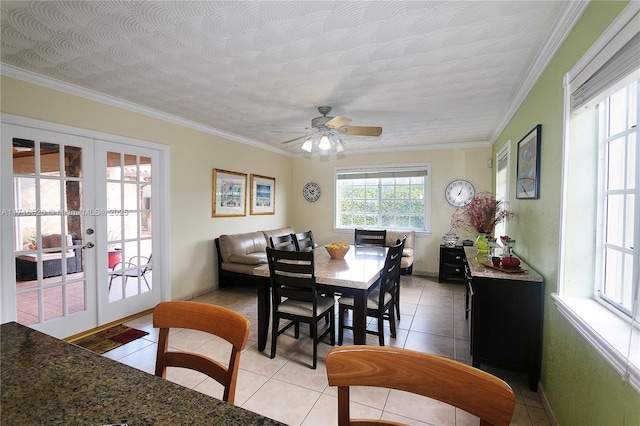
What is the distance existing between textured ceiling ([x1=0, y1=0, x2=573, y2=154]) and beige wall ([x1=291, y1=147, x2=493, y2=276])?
1.73 meters

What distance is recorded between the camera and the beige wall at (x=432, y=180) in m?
5.09

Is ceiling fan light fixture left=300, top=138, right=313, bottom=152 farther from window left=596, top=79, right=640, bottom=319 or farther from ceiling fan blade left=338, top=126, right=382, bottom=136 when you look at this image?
window left=596, top=79, right=640, bottom=319

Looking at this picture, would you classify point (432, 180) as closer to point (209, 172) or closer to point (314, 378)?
point (209, 172)

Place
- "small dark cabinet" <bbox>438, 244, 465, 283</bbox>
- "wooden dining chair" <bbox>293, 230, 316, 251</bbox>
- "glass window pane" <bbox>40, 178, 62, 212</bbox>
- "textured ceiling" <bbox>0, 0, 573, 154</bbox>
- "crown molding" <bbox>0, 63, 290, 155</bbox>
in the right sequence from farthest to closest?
1. "small dark cabinet" <bbox>438, 244, 465, 283</bbox>
2. "wooden dining chair" <bbox>293, 230, 316, 251</bbox>
3. "glass window pane" <bbox>40, 178, 62, 212</bbox>
4. "crown molding" <bbox>0, 63, 290, 155</bbox>
5. "textured ceiling" <bbox>0, 0, 573, 154</bbox>

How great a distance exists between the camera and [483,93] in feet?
9.55

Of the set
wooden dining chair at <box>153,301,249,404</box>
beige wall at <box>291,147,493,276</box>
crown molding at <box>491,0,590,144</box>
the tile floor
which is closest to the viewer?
wooden dining chair at <box>153,301,249,404</box>

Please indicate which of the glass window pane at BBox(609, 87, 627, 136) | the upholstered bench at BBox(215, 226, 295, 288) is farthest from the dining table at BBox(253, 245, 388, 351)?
the glass window pane at BBox(609, 87, 627, 136)

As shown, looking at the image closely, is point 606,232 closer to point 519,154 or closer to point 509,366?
point 509,366

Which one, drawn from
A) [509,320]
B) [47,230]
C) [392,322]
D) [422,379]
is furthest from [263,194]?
[422,379]

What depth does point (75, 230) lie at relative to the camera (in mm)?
2912

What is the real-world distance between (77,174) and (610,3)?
13.2 feet

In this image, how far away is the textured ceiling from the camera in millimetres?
1710

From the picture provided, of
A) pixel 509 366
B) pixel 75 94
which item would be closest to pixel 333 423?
pixel 509 366

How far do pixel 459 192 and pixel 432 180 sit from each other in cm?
50
